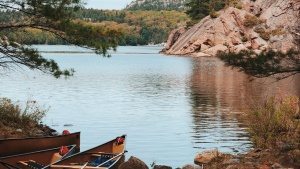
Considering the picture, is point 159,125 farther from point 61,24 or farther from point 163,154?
point 61,24

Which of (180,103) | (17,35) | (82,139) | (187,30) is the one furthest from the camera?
(187,30)

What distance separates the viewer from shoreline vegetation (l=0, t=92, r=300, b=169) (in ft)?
47.3

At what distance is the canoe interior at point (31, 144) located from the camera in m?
16.2

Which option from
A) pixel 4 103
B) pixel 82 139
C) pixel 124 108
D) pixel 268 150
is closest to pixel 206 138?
pixel 82 139

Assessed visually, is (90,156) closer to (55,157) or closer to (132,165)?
(55,157)

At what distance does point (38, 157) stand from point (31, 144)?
0.78m

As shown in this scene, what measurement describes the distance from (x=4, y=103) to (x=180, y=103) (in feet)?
54.8

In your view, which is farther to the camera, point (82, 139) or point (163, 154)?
point (82, 139)

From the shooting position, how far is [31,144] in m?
17.1

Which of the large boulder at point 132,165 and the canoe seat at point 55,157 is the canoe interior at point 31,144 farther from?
the large boulder at point 132,165

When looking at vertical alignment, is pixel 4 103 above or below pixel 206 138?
above

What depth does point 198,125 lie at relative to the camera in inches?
1040

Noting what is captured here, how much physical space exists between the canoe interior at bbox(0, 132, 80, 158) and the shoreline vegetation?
1633 mm

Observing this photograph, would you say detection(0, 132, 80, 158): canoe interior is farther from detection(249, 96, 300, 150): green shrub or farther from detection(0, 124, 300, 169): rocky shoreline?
detection(249, 96, 300, 150): green shrub
